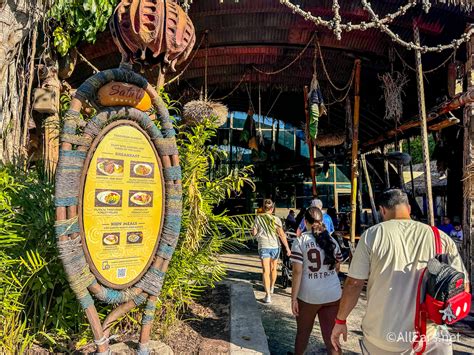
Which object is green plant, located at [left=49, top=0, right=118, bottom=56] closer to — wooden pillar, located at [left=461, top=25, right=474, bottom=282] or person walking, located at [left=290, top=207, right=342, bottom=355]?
person walking, located at [left=290, top=207, right=342, bottom=355]

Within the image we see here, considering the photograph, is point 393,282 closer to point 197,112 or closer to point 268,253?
point 268,253

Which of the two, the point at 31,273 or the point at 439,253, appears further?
the point at 31,273

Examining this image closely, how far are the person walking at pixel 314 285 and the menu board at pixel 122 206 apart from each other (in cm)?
144

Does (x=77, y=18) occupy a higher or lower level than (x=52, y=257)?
higher

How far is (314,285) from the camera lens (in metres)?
3.26

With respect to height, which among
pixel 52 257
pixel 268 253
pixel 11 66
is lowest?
pixel 268 253

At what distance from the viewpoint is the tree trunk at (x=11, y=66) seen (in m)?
3.66

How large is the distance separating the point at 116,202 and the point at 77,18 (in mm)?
3522

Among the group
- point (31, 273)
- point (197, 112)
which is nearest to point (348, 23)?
point (197, 112)

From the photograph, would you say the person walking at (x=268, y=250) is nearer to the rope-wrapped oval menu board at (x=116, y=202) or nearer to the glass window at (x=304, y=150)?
the rope-wrapped oval menu board at (x=116, y=202)

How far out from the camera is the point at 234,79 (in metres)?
8.40

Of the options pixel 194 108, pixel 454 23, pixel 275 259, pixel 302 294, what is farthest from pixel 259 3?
pixel 302 294

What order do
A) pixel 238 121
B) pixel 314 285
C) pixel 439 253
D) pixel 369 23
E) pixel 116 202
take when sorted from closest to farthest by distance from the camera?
pixel 439 253 < pixel 116 202 < pixel 314 285 < pixel 369 23 < pixel 238 121

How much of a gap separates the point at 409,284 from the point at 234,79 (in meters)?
7.07
